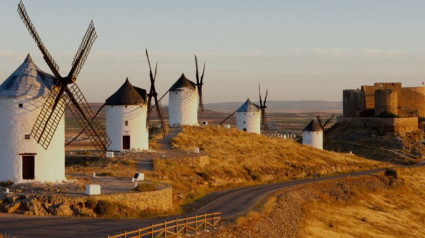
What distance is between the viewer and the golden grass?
122 ft

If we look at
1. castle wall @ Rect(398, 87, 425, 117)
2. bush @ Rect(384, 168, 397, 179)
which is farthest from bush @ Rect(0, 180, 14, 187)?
castle wall @ Rect(398, 87, 425, 117)

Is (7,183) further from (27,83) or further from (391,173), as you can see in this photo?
(391,173)

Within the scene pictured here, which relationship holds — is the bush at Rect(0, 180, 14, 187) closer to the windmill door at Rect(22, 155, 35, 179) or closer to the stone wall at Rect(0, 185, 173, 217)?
the windmill door at Rect(22, 155, 35, 179)

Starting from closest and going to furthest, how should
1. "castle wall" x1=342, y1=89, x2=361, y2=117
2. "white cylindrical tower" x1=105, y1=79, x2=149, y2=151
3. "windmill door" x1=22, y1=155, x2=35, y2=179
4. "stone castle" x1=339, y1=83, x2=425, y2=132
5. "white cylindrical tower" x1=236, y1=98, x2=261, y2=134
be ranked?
"windmill door" x1=22, y1=155, x2=35, y2=179 → "white cylindrical tower" x1=105, y1=79, x2=149, y2=151 → "white cylindrical tower" x1=236, y1=98, x2=261, y2=134 → "stone castle" x1=339, y1=83, x2=425, y2=132 → "castle wall" x1=342, y1=89, x2=361, y2=117

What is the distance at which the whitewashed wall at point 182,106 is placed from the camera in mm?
65812

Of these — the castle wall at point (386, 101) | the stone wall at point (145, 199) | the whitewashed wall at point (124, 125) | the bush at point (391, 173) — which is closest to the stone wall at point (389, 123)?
the castle wall at point (386, 101)

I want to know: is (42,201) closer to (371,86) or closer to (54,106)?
(54,106)

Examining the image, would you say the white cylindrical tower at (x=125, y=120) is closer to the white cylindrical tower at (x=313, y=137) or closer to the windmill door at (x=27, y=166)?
the windmill door at (x=27, y=166)

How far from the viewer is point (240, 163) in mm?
53156

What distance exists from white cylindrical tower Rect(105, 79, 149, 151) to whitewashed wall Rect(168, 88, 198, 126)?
16.1 m

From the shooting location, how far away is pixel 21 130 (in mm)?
31938

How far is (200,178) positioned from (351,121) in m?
48.0

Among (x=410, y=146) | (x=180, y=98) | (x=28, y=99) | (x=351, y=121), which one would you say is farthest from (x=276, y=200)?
(x=351, y=121)

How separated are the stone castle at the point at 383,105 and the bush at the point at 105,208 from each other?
59.7m
